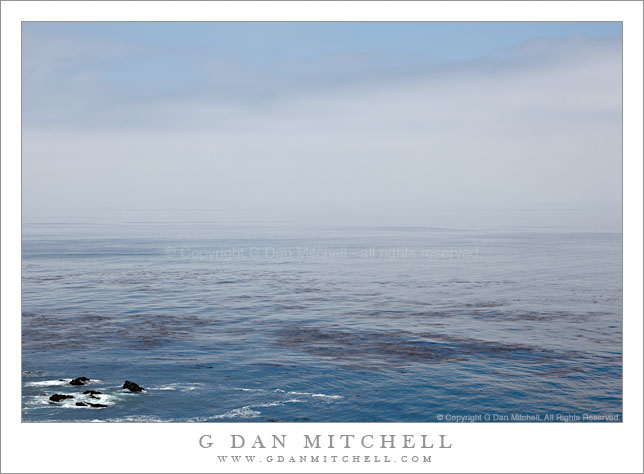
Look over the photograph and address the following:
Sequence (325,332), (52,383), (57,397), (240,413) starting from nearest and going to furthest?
1. (240,413)
2. (57,397)
3. (52,383)
4. (325,332)

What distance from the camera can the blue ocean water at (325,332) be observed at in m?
31.4

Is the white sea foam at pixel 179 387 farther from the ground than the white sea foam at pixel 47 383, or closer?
closer

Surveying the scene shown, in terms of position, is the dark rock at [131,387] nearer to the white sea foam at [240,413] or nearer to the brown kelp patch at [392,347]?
the white sea foam at [240,413]

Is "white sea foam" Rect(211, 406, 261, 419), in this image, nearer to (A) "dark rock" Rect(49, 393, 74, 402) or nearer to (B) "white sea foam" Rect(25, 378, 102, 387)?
(A) "dark rock" Rect(49, 393, 74, 402)

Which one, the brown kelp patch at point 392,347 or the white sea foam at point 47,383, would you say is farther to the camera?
the brown kelp patch at point 392,347

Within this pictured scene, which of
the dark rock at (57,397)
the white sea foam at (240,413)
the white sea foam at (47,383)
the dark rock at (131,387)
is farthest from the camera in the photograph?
the white sea foam at (47,383)

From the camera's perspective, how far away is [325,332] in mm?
45969

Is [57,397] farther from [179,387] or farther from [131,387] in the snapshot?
[179,387]

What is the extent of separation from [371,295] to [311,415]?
100 ft

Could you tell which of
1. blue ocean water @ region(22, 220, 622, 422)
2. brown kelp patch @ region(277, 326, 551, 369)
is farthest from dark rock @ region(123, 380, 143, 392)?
brown kelp patch @ region(277, 326, 551, 369)

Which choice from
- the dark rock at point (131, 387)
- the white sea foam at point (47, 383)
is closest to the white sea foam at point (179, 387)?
the dark rock at point (131, 387)

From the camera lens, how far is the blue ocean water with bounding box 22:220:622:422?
31406 mm

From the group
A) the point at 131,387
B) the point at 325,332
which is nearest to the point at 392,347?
the point at 325,332

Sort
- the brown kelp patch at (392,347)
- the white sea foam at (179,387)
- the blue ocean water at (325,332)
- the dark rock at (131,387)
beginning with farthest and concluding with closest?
the brown kelp patch at (392,347) < the white sea foam at (179,387) < the dark rock at (131,387) < the blue ocean water at (325,332)
